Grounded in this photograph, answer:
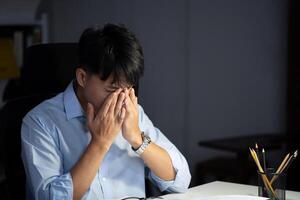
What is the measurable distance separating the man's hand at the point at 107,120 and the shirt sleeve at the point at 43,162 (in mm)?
134

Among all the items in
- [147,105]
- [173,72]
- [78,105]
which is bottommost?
[147,105]

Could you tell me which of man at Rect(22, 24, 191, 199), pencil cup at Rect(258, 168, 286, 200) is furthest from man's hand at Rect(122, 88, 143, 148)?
pencil cup at Rect(258, 168, 286, 200)

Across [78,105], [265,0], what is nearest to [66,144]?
[78,105]

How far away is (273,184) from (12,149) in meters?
0.82

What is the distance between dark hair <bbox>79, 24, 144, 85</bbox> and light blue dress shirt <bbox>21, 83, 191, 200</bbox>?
0.18 metres

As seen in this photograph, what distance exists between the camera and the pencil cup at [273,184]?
4.84 ft

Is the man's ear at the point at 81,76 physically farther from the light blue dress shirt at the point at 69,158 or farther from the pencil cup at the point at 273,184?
the pencil cup at the point at 273,184

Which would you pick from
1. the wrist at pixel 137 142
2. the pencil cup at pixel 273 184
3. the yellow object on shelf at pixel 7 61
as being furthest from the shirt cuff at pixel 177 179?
the yellow object on shelf at pixel 7 61

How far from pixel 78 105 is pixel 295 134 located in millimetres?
2437

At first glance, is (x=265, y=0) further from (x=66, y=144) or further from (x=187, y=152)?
(x=66, y=144)

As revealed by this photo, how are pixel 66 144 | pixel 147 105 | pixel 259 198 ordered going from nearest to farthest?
pixel 259 198
pixel 66 144
pixel 147 105

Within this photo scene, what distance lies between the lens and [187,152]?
379 cm

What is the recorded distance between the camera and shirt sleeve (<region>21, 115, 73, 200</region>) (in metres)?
1.44

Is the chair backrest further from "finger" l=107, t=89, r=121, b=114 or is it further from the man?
"finger" l=107, t=89, r=121, b=114
